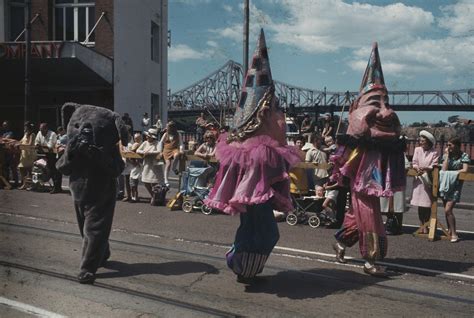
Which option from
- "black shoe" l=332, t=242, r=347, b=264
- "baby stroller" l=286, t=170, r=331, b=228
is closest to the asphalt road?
"black shoe" l=332, t=242, r=347, b=264

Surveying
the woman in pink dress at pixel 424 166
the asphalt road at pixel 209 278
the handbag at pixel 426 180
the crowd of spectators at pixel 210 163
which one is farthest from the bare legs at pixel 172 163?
the handbag at pixel 426 180

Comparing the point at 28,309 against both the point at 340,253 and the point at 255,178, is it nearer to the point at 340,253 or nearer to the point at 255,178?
the point at 255,178

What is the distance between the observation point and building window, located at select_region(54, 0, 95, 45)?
2444cm

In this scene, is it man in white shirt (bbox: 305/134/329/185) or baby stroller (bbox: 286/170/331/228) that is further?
man in white shirt (bbox: 305/134/329/185)

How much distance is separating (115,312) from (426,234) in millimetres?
5480

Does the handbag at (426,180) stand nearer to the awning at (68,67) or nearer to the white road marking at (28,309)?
the white road marking at (28,309)

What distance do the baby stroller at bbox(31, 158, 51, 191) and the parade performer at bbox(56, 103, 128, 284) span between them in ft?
27.0

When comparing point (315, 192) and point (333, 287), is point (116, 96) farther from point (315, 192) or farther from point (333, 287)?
point (333, 287)

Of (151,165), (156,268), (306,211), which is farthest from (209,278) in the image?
(151,165)

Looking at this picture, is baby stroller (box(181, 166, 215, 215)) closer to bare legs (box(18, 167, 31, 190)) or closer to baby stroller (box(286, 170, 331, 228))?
baby stroller (box(286, 170, 331, 228))

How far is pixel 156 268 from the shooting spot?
19.8 feet

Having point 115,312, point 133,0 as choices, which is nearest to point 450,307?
point 115,312

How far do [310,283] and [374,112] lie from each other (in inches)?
74.0

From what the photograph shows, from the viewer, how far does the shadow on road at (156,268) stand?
5801mm
